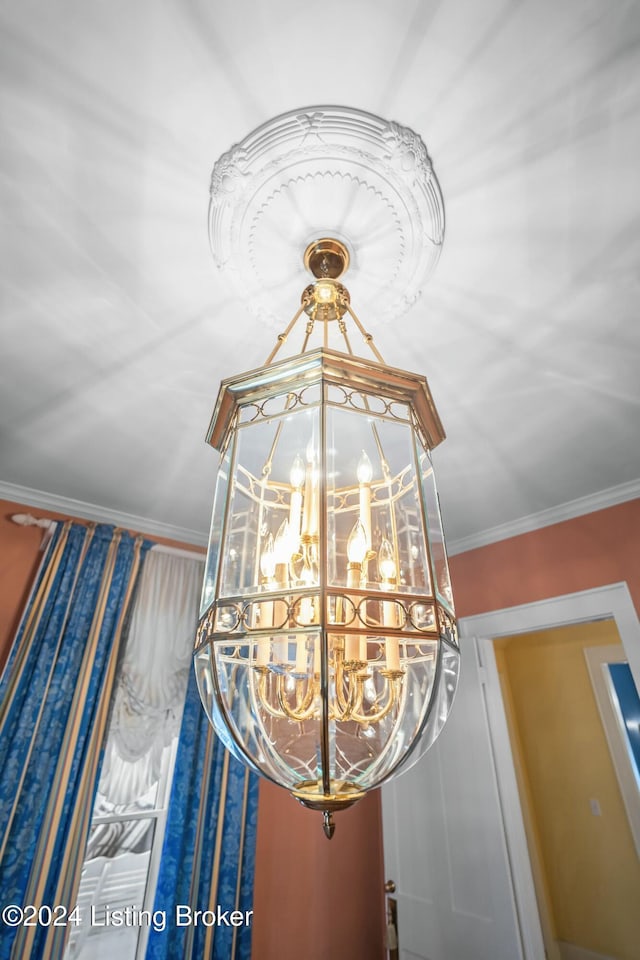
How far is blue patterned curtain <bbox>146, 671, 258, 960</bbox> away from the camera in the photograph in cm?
208

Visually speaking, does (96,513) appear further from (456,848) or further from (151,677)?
(456,848)

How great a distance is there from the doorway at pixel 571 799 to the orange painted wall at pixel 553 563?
31.2 inches

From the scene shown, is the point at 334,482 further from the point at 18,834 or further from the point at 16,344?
the point at 18,834

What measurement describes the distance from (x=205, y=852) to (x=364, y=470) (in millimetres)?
2363

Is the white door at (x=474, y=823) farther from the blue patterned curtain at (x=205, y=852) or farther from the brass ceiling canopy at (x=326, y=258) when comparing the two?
the brass ceiling canopy at (x=326, y=258)

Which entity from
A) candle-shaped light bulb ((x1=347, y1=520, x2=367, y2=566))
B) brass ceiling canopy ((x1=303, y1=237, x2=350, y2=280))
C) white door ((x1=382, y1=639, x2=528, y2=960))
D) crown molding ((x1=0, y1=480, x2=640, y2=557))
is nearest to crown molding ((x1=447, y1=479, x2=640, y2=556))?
crown molding ((x1=0, y1=480, x2=640, y2=557))

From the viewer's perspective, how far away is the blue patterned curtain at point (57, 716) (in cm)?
184

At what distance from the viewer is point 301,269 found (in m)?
1.29

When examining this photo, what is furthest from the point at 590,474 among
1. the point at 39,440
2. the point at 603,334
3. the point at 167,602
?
the point at 39,440

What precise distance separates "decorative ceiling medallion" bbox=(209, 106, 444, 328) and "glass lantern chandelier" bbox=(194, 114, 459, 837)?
0.49 metres

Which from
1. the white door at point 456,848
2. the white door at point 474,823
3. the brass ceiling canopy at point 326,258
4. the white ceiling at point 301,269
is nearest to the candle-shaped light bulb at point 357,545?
the brass ceiling canopy at point 326,258

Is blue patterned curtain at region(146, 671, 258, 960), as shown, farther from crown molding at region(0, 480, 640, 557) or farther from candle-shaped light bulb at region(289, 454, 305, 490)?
candle-shaped light bulb at region(289, 454, 305, 490)

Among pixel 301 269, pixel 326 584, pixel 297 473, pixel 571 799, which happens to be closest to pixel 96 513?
pixel 301 269

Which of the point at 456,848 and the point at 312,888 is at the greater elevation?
the point at 456,848
